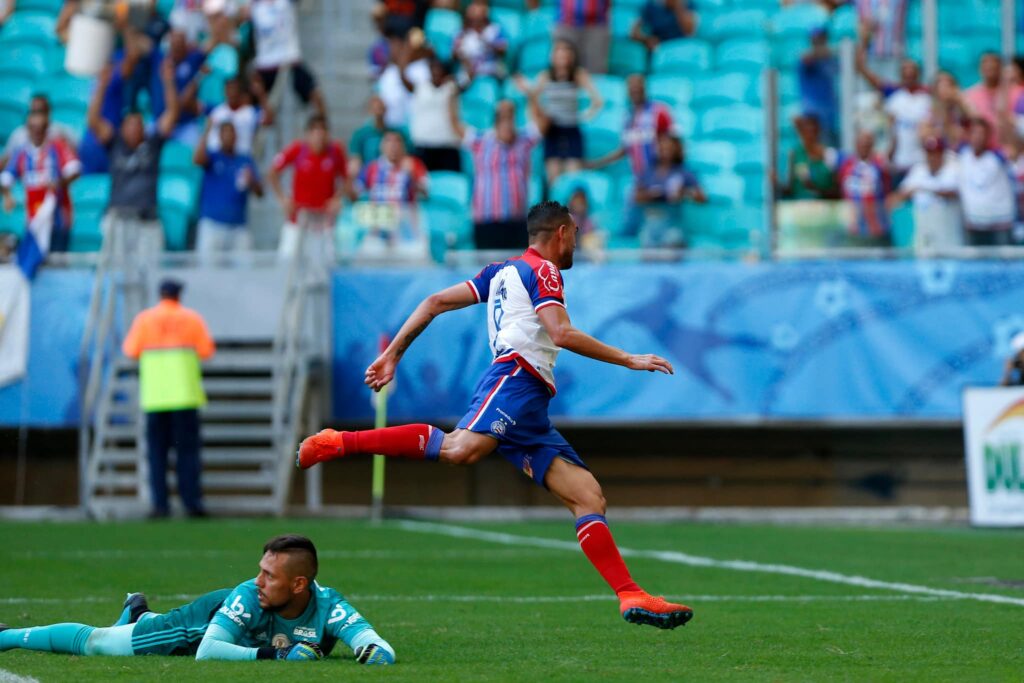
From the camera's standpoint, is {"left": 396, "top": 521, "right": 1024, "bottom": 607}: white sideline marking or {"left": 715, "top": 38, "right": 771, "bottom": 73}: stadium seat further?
{"left": 715, "top": 38, "right": 771, "bottom": 73}: stadium seat

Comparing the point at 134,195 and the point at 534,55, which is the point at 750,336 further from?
the point at 134,195

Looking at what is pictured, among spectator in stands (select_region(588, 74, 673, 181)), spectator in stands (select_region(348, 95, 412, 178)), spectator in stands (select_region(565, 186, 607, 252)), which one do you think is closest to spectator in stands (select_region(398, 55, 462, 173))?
spectator in stands (select_region(348, 95, 412, 178))

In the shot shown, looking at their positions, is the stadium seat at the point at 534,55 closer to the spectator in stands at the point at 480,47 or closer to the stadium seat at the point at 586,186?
the spectator in stands at the point at 480,47

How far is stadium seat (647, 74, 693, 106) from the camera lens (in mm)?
22625

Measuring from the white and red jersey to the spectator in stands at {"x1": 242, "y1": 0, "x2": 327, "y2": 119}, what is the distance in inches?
575

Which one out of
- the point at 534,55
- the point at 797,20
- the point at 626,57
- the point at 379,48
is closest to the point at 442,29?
the point at 379,48

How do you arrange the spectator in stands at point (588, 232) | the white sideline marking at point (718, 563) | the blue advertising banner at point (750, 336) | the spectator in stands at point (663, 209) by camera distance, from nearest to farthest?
the white sideline marking at point (718, 563) < the blue advertising banner at point (750, 336) < the spectator in stands at point (588, 232) < the spectator in stands at point (663, 209)

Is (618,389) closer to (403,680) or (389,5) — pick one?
(389,5)

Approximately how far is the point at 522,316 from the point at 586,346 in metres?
0.58

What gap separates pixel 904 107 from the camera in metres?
20.3

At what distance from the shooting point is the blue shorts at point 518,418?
27.6ft

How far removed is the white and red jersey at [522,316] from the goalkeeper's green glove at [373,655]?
68.5 inches

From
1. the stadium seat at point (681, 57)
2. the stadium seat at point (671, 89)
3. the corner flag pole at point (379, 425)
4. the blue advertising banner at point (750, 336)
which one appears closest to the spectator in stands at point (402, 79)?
the stadium seat at point (671, 89)

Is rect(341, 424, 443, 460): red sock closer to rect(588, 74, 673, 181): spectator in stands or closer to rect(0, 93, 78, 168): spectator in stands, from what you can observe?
rect(588, 74, 673, 181): spectator in stands
